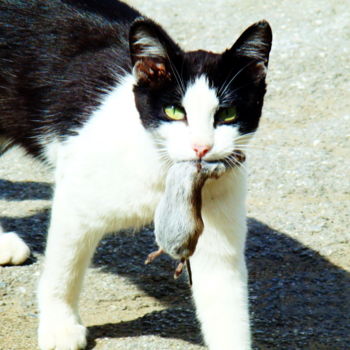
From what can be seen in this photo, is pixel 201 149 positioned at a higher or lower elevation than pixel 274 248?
higher

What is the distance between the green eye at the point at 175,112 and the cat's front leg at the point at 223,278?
46cm

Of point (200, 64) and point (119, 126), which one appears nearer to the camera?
point (200, 64)

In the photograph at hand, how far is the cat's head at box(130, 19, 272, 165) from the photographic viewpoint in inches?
107

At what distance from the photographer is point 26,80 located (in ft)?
11.7

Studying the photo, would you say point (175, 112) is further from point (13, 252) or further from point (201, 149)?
point (13, 252)

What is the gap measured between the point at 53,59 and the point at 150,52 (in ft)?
2.67

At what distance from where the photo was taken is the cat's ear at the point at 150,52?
2793 millimetres

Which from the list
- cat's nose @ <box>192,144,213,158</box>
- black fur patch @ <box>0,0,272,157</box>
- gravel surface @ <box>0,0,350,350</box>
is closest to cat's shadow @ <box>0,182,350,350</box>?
gravel surface @ <box>0,0,350,350</box>

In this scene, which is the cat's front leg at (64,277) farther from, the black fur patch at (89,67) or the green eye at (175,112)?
the green eye at (175,112)

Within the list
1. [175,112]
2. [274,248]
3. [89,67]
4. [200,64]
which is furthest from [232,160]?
[274,248]

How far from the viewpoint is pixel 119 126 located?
3.04 metres

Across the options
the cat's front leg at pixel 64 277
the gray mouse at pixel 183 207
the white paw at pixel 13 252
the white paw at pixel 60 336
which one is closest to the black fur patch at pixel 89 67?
the gray mouse at pixel 183 207

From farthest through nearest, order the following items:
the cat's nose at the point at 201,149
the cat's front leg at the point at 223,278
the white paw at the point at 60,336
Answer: the white paw at the point at 60,336 → the cat's front leg at the point at 223,278 → the cat's nose at the point at 201,149

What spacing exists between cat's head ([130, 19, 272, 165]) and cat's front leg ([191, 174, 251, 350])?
357 millimetres
